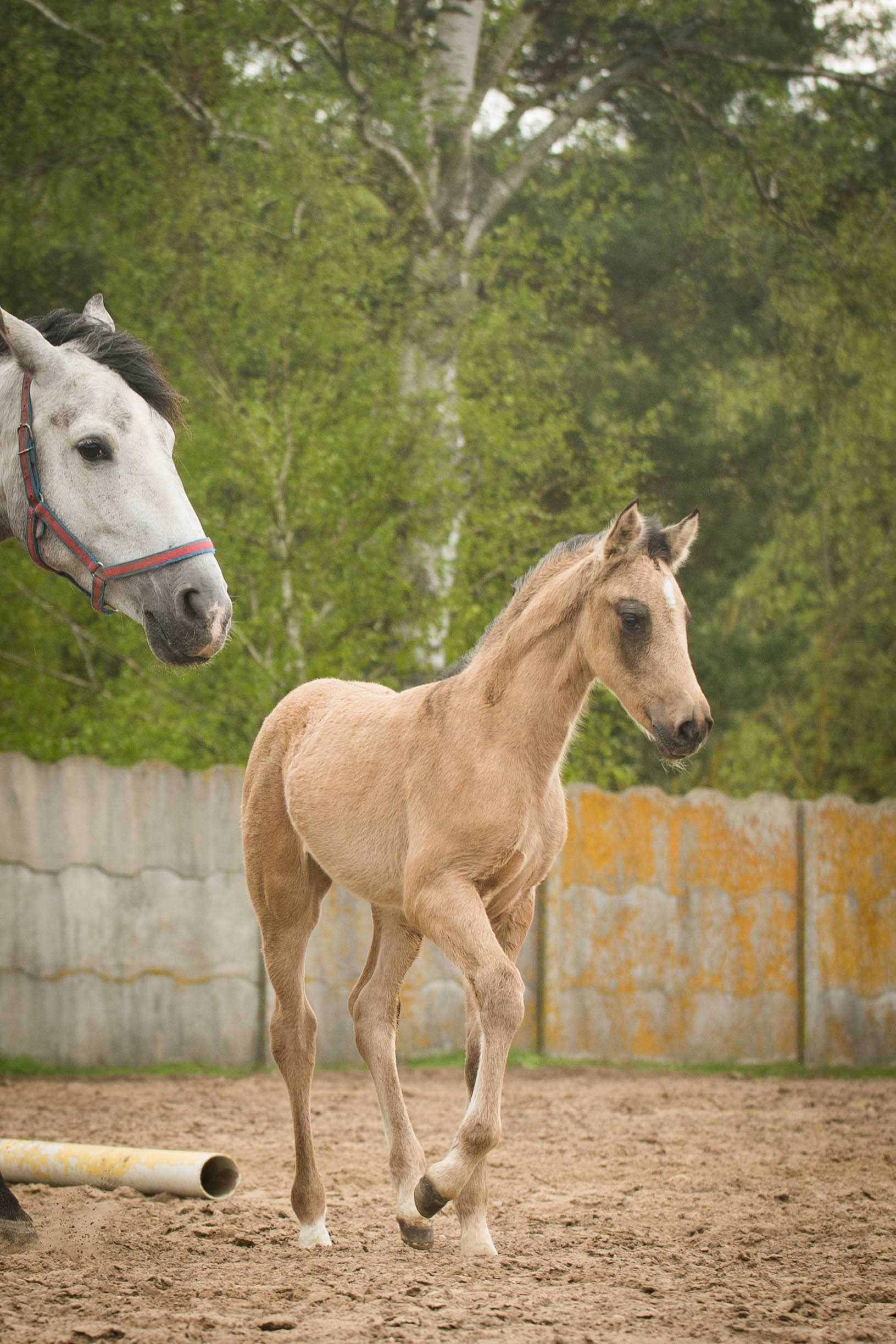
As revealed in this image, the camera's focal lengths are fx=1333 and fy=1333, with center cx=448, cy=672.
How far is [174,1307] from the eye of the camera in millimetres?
3568

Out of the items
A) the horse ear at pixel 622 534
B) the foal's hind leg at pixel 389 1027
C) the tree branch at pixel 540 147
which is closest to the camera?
the horse ear at pixel 622 534

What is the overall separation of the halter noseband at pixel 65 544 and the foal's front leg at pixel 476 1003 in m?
1.22

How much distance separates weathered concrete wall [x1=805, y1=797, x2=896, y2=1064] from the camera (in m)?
10.2

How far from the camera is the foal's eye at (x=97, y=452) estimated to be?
393cm

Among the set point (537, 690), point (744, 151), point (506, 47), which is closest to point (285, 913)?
point (537, 690)

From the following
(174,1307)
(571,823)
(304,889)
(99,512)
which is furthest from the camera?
(571,823)

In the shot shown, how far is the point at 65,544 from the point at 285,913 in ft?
5.22

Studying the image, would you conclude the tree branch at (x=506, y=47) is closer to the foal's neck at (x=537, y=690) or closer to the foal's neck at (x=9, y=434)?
the foal's neck at (x=9, y=434)

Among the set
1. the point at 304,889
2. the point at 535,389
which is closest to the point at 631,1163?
the point at 304,889

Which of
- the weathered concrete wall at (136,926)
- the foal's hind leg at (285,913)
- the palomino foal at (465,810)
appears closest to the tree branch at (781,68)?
the weathered concrete wall at (136,926)

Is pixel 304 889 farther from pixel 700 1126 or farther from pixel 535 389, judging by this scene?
pixel 535 389

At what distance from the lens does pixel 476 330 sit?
12.2m

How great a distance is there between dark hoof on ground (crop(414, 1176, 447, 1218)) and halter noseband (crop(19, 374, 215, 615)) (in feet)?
5.97

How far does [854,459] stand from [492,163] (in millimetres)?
8081
